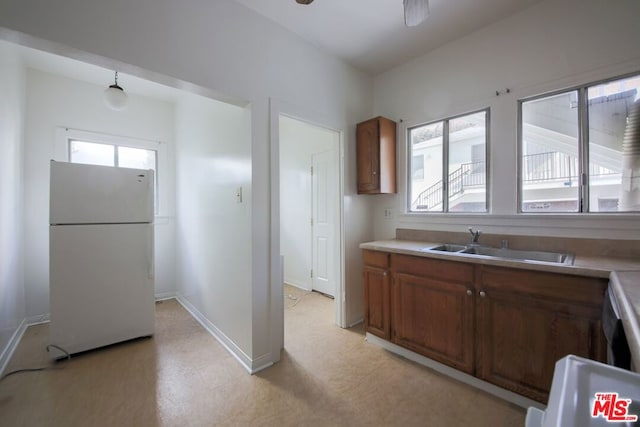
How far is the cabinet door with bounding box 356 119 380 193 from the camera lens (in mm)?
2758

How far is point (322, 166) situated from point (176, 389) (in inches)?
118

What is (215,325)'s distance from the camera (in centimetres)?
→ 269

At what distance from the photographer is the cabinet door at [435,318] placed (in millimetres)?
1871

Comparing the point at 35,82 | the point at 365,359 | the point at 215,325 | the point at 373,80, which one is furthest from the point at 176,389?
the point at 35,82

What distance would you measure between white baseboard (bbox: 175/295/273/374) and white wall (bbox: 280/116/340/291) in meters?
1.63

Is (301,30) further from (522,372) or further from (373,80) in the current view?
(522,372)

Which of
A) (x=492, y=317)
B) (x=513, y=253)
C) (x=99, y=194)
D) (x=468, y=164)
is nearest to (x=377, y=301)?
(x=492, y=317)

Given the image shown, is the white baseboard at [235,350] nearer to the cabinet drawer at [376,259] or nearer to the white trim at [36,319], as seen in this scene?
the cabinet drawer at [376,259]

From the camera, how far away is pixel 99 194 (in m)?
2.44

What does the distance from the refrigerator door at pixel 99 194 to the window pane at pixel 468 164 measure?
9.88ft

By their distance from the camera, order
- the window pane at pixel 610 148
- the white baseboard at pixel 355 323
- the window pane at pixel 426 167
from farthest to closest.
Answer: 1. the white baseboard at pixel 355 323
2. the window pane at pixel 426 167
3. the window pane at pixel 610 148

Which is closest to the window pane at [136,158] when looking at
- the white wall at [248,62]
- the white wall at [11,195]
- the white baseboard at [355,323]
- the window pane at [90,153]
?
the window pane at [90,153]

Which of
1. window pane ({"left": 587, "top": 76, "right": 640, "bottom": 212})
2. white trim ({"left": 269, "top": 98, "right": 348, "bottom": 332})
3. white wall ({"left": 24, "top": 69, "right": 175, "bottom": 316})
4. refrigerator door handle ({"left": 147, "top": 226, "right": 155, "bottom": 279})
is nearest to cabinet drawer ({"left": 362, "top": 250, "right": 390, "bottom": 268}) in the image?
white trim ({"left": 269, "top": 98, "right": 348, "bottom": 332})

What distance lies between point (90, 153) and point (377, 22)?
3.75m
